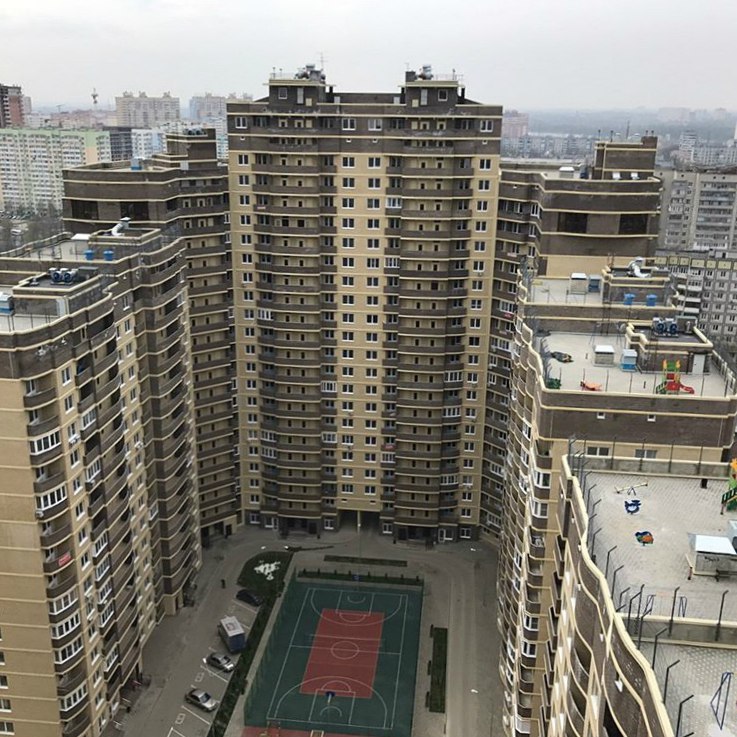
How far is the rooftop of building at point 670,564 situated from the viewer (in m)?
24.9

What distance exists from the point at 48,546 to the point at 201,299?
116 feet

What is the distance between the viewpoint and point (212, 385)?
268ft

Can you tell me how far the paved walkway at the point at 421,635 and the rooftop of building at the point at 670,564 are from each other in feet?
109

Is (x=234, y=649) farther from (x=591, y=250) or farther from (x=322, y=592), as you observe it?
(x=591, y=250)

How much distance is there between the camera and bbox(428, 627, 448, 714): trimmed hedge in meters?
64.6

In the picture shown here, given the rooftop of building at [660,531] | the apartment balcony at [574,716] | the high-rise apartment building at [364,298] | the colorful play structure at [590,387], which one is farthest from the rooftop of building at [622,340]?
the apartment balcony at [574,716]

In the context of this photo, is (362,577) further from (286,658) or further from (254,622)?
(286,658)

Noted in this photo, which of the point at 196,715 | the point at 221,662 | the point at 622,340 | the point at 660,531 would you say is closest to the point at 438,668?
the point at 221,662

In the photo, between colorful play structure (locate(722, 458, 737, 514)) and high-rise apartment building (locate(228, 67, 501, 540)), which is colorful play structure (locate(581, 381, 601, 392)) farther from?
high-rise apartment building (locate(228, 67, 501, 540))

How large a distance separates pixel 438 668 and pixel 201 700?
64.9ft

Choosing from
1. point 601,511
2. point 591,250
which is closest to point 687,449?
point 601,511

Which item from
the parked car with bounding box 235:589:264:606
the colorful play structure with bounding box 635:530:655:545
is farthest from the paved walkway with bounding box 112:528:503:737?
the colorful play structure with bounding box 635:530:655:545

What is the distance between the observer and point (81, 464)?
2042 inches

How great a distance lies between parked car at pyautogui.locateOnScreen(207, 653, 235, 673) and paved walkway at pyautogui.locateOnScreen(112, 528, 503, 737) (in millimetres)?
749
